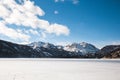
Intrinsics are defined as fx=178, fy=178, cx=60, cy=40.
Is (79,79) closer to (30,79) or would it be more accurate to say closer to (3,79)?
(30,79)

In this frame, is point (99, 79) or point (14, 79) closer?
point (14, 79)

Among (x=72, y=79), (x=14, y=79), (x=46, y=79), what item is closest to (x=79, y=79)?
(x=72, y=79)

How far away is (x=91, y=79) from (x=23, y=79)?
7961 millimetres

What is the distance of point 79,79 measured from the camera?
21203mm

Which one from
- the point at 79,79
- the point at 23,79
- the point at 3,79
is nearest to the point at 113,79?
the point at 79,79

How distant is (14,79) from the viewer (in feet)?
65.2

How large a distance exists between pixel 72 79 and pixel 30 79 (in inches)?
195

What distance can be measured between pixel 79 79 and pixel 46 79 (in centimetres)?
394

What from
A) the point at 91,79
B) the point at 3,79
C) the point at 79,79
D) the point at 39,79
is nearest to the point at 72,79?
the point at 79,79

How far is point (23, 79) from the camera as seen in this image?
792 inches

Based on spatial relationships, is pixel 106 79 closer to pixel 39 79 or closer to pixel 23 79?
pixel 39 79

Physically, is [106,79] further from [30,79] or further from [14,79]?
[14,79]

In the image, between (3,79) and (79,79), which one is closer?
(3,79)

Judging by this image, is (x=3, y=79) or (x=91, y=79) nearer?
(x=3, y=79)
